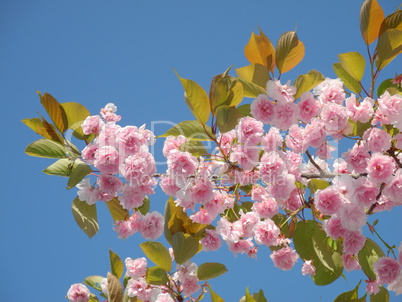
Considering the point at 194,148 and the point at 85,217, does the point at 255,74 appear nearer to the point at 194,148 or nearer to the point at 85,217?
the point at 194,148

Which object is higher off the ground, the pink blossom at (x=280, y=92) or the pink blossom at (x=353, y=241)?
the pink blossom at (x=280, y=92)

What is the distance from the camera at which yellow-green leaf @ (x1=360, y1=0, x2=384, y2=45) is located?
173cm

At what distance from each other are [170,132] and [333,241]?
0.86 metres

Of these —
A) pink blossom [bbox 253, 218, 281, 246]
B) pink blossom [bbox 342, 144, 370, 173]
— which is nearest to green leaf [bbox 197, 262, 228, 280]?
pink blossom [bbox 253, 218, 281, 246]

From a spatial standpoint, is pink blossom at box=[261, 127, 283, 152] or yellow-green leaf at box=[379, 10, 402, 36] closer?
yellow-green leaf at box=[379, 10, 402, 36]

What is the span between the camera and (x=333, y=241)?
188 cm

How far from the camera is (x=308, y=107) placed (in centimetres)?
175

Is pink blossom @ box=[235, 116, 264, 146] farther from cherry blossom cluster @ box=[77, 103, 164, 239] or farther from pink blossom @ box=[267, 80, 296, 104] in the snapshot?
cherry blossom cluster @ box=[77, 103, 164, 239]

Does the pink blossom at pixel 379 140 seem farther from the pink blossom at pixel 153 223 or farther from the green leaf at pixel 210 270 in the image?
the pink blossom at pixel 153 223

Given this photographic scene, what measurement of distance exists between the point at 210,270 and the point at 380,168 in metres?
0.91

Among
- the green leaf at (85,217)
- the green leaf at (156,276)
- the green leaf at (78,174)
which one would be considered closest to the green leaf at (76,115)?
the green leaf at (78,174)

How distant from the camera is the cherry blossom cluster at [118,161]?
71.5 inches

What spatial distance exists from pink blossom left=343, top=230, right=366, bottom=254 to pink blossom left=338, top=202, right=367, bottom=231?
0.31ft

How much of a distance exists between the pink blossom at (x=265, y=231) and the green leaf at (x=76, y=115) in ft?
3.00
